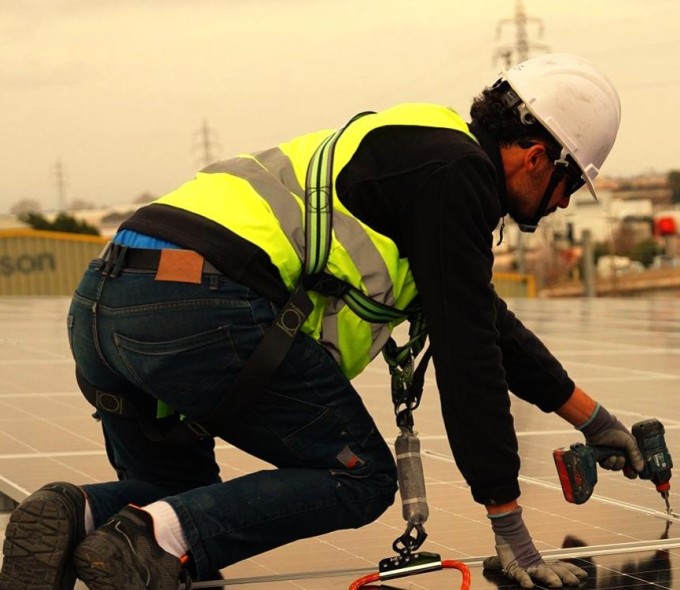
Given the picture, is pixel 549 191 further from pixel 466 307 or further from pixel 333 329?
pixel 333 329

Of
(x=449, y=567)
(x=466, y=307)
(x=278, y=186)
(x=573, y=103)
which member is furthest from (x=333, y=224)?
(x=449, y=567)

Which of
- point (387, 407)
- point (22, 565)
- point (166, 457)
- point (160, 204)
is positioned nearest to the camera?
point (22, 565)

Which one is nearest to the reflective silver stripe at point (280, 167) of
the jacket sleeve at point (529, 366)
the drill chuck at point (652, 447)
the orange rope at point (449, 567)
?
the jacket sleeve at point (529, 366)

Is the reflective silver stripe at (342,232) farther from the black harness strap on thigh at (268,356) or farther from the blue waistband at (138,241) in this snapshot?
the blue waistband at (138,241)

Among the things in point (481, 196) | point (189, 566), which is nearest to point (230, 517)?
point (189, 566)

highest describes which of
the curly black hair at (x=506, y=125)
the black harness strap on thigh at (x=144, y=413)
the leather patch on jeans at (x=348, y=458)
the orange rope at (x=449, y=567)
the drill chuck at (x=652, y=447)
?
the curly black hair at (x=506, y=125)

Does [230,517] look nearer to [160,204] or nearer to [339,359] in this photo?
[339,359]

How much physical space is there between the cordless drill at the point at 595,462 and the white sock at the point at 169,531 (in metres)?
1.48

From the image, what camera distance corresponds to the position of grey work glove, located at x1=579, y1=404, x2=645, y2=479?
5.33 metres

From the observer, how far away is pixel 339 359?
14.5 ft

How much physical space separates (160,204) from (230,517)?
93cm

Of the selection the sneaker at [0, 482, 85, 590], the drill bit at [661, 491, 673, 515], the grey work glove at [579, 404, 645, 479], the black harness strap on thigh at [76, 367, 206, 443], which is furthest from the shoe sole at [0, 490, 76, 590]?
the drill bit at [661, 491, 673, 515]

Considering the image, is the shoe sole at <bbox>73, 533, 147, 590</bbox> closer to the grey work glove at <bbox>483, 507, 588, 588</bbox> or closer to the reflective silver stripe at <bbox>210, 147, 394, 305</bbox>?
the reflective silver stripe at <bbox>210, 147, 394, 305</bbox>

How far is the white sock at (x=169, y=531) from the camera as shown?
4.18 metres
